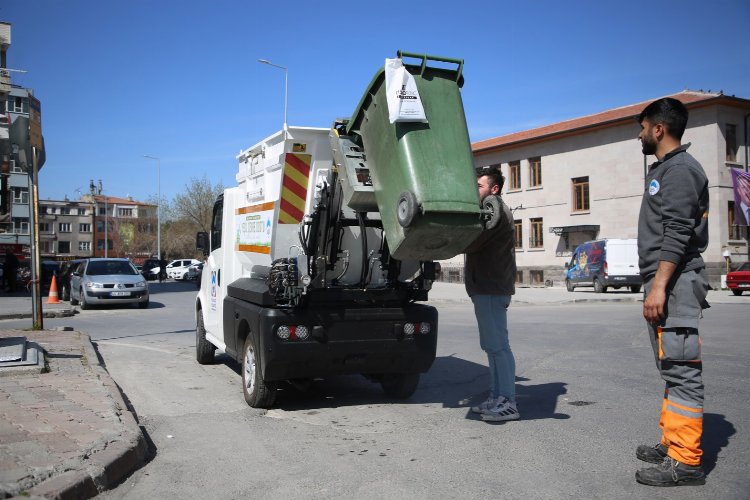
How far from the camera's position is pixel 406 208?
5.10 m

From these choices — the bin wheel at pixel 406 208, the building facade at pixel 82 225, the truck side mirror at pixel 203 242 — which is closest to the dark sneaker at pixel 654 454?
the bin wheel at pixel 406 208

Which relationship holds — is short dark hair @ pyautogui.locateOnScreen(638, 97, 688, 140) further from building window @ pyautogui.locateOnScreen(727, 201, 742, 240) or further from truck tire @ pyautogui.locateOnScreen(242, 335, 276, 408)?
building window @ pyautogui.locateOnScreen(727, 201, 742, 240)

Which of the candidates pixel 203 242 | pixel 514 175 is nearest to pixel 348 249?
pixel 203 242

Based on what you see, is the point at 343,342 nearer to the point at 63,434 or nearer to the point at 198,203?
the point at 63,434

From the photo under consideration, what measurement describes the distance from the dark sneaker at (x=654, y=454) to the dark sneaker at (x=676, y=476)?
0.38 meters

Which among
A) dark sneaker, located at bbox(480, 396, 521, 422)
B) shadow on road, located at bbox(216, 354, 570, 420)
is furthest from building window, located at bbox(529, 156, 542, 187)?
dark sneaker, located at bbox(480, 396, 521, 422)

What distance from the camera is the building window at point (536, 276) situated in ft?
137

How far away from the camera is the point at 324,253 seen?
6266 millimetres

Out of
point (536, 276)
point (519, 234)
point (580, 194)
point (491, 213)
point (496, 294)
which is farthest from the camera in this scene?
point (519, 234)

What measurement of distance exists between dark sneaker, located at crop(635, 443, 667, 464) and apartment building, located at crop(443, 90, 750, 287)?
31146mm

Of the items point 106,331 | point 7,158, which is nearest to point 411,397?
point 7,158

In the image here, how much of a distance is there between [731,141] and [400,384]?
33.5 m

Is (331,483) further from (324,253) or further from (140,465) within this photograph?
(324,253)

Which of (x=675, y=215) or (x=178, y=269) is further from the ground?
(x=675, y=215)
